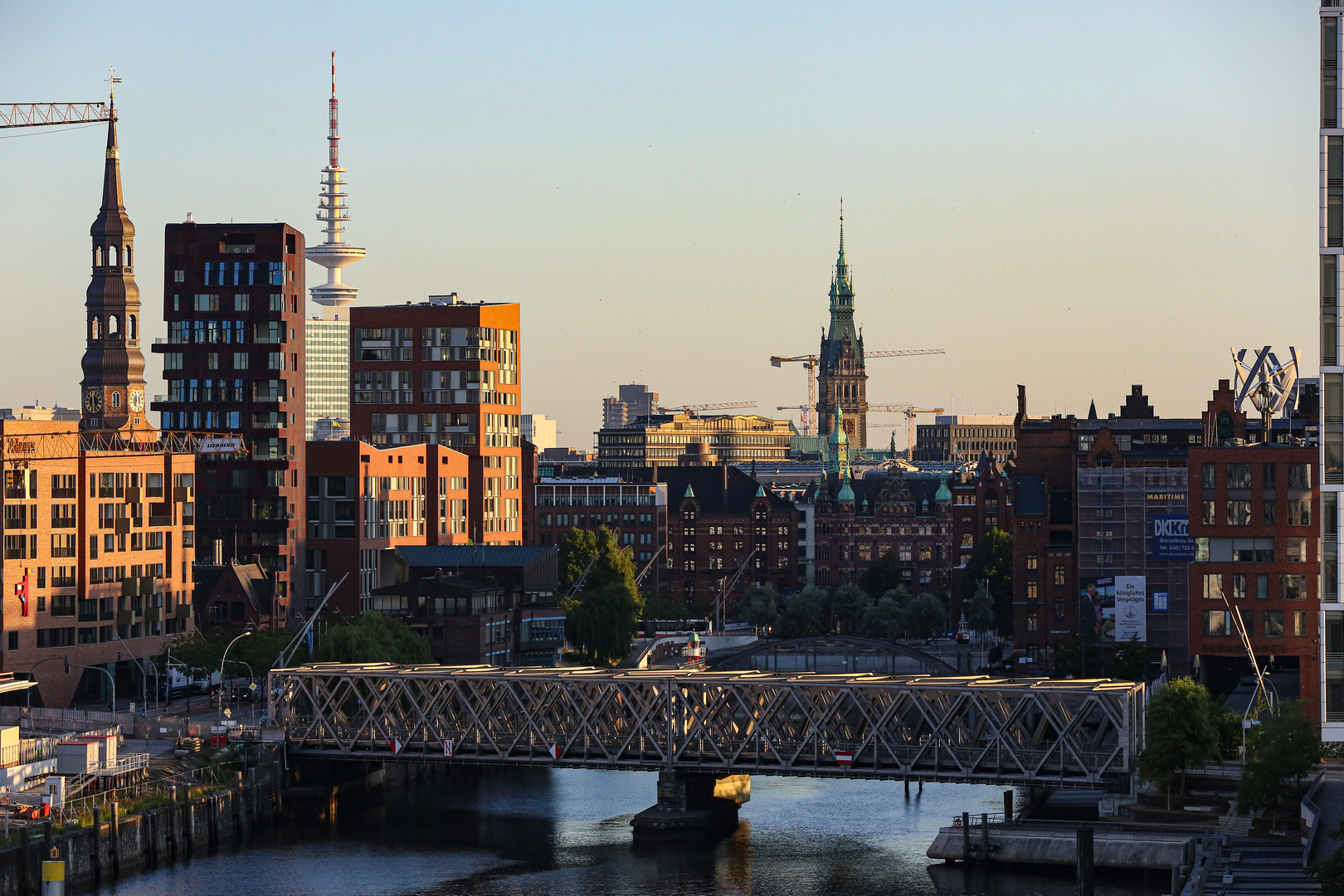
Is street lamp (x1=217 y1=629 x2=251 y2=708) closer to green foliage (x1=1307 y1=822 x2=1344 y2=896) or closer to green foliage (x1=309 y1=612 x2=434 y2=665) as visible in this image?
green foliage (x1=309 y1=612 x2=434 y2=665)

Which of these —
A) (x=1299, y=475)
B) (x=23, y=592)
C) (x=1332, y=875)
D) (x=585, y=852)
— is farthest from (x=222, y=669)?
(x=1332, y=875)

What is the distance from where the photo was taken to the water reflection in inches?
4350

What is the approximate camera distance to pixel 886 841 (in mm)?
125688

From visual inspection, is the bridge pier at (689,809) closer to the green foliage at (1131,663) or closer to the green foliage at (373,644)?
the green foliage at (373,644)

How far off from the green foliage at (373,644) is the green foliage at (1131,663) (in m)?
52.4

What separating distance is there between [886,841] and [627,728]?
69.3 ft

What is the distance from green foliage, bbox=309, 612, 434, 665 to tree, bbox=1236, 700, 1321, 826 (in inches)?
2657

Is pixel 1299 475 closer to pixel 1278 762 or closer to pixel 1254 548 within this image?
pixel 1254 548

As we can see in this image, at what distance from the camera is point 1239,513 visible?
525 ft

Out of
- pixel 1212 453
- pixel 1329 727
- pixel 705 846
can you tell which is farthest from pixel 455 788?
pixel 1329 727

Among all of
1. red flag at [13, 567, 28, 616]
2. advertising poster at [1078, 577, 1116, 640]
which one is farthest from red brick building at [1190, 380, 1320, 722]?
red flag at [13, 567, 28, 616]

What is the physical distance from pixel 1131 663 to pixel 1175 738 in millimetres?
58929

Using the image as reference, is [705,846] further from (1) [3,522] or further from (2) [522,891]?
(1) [3,522]

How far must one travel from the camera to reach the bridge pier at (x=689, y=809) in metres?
127
